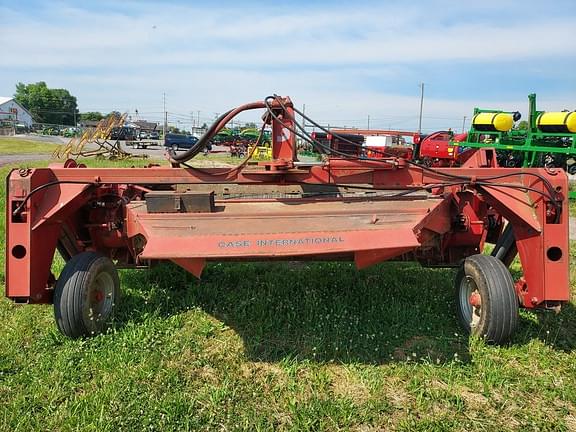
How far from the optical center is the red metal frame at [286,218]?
3.33 meters

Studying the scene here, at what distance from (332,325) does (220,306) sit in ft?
3.65

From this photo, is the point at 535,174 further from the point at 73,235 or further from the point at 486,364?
the point at 73,235

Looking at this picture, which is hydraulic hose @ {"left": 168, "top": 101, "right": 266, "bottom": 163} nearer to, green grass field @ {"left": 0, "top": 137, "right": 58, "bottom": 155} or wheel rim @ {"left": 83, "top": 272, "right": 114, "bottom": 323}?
wheel rim @ {"left": 83, "top": 272, "right": 114, "bottom": 323}

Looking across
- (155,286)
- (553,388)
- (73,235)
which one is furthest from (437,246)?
(73,235)

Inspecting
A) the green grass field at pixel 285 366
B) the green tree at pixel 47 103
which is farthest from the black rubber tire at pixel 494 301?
the green tree at pixel 47 103

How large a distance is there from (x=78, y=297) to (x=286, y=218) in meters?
1.64

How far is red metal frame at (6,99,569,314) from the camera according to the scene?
10.9 ft

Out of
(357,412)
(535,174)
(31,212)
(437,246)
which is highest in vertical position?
(535,174)

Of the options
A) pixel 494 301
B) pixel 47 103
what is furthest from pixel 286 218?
pixel 47 103

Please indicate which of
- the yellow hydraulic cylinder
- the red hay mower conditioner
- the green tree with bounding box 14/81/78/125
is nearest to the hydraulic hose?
the red hay mower conditioner

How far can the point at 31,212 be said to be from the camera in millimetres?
3803

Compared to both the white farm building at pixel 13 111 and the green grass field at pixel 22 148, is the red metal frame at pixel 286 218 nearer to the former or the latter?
the green grass field at pixel 22 148

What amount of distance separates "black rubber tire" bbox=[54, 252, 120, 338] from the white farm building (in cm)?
9525

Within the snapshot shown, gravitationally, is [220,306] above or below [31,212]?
below
